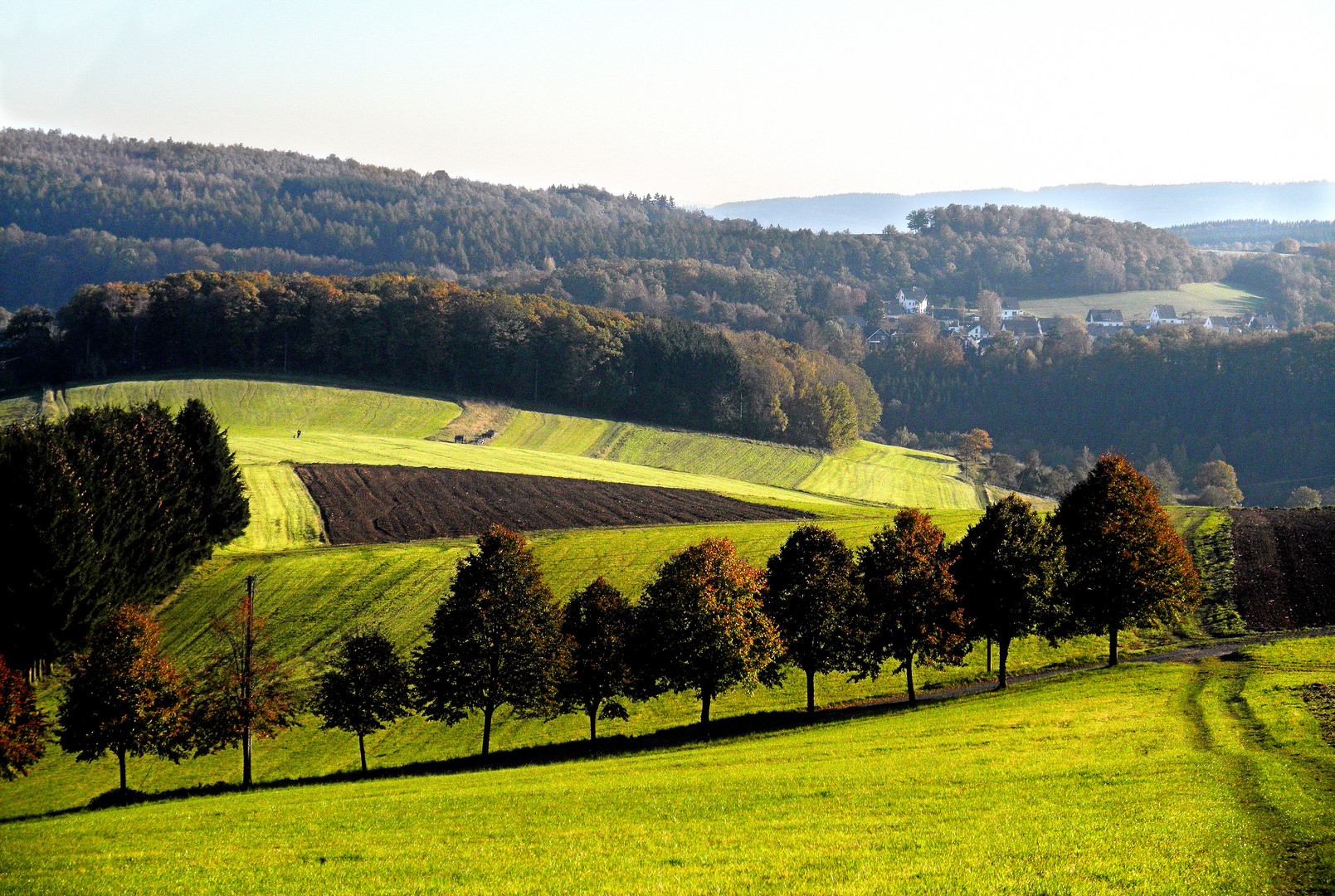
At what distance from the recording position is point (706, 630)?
43188 millimetres

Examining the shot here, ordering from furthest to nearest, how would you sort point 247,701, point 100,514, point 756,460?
point 756,460 → point 100,514 → point 247,701

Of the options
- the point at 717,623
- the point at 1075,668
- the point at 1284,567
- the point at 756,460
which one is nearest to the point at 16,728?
the point at 717,623

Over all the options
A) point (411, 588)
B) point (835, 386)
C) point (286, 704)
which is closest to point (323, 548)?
point (411, 588)

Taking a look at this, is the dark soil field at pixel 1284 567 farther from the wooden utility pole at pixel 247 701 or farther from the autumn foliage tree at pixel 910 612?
the wooden utility pole at pixel 247 701

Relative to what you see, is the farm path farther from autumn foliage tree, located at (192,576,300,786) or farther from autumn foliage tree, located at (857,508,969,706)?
autumn foliage tree, located at (192,576,300,786)

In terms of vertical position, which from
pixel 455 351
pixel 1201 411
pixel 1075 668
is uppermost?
pixel 455 351

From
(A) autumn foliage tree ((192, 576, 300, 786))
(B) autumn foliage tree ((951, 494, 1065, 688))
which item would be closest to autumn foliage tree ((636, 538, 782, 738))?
(B) autumn foliage tree ((951, 494, 1065, 688))

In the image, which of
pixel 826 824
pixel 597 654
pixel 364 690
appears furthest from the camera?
pixel 597 654

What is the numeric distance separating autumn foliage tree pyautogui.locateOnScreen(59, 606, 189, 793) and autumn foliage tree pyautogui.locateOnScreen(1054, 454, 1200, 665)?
1729 inches

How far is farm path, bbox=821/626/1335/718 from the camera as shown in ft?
147

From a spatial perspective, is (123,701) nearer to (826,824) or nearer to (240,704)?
(240,704)

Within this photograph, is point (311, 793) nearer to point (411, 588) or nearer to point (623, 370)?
point (411, 588)

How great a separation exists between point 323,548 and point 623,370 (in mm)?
80288

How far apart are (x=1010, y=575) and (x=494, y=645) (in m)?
25.8
